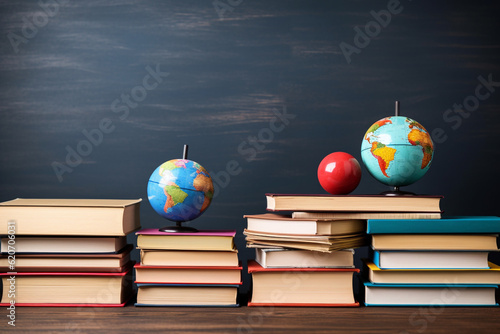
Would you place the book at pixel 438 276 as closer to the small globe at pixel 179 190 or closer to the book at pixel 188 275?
the book at pixel 188 275

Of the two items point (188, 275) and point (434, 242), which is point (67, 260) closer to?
point (188, 275)

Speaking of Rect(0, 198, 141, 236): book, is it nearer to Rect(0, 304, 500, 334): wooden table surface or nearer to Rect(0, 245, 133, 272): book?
Rect(0, 245, 133, 272): book

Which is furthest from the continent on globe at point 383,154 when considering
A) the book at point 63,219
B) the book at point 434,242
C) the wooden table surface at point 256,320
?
the book at point 63,219

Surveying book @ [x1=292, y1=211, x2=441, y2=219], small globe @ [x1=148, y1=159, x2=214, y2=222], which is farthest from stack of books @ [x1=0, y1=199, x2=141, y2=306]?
book @ [x1=292, y1=211, x2=441, y2=219]

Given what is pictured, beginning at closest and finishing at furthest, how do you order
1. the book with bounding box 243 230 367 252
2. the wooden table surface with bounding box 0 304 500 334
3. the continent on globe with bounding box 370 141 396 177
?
the wooden table surface with bounding box 0 304 500 334, the book with bounding box 243 230 367 252, the continent on globe with bounding box 370 141 396 177

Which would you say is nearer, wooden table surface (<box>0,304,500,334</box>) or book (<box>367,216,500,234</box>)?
wooden table surface (<box>0,304,500,334</box>)

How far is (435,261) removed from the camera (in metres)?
1.56

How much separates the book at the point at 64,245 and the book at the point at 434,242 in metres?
0.86

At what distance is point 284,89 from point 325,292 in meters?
1.00

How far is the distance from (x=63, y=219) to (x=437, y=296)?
4.01 feet

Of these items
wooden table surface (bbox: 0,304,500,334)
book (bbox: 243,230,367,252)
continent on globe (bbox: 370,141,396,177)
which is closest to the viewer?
wooden table surface (bbox: 0,304,500,334)

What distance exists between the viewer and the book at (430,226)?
5.04 feet

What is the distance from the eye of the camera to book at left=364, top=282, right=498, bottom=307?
1.56m

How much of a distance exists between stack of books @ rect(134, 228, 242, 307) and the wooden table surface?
4 centimetres
